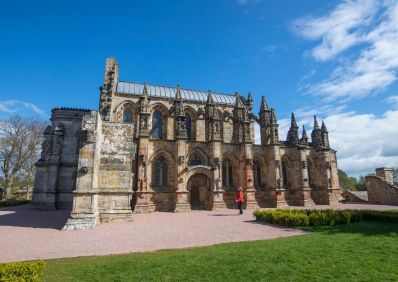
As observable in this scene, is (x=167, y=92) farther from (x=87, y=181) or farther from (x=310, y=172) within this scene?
(x=87, y=181)

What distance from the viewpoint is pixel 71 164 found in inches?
1000

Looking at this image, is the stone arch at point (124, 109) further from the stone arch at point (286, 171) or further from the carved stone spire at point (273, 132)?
the stone arch at point (286, 171)

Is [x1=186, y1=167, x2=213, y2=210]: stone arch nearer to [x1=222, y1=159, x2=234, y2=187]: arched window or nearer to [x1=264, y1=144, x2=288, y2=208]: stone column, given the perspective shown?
[x1=222, y1=159, x2=234, y2=187]: arched window

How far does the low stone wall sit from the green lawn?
25395 mm

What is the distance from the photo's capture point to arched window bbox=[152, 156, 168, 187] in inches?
972

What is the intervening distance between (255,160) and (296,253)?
71.2 feet

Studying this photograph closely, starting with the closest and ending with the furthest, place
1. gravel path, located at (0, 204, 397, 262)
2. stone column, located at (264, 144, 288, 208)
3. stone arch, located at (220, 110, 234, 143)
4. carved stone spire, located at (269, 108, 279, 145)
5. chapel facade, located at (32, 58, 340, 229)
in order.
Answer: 1. gravel path, located at (0, 204, 397, 262)
2. chapel facade, located at (32, 58, 340, 229)
3. stone column, located at (264, 144, 288, 208)
4. carved stone spire, located at (269, 108, 279, 145)
5. stone arch, located at (220, 110, 234, 143)

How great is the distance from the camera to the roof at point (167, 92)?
3169 cm

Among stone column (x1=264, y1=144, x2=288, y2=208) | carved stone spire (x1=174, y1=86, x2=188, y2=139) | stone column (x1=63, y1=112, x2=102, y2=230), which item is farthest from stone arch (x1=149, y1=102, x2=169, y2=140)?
stone column (x1=63, y1=112, x2=102, y2=230)

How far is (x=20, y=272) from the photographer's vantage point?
4762 millimetres

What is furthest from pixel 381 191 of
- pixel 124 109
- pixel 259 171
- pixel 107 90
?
pixel 107 90

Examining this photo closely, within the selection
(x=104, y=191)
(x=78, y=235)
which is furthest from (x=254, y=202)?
(x=78, y=235)

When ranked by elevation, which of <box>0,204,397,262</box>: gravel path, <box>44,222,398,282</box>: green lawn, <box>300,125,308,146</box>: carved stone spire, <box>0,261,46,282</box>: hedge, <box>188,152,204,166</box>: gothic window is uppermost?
<box>300,125,308,146</box>: carved stone spire

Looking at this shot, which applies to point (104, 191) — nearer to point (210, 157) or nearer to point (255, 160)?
point (210, 157)
